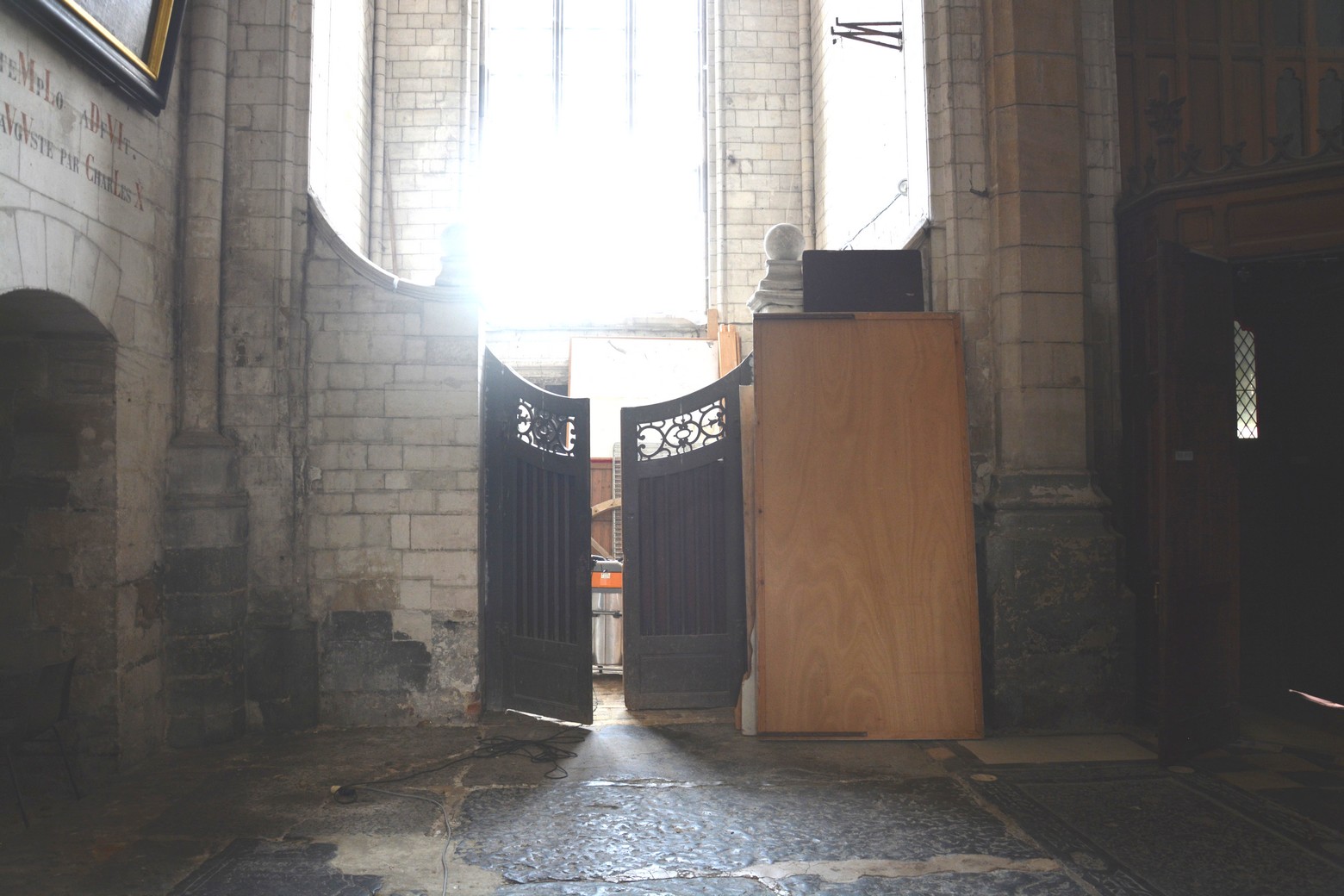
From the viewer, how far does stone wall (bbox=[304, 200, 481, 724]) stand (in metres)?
4.77

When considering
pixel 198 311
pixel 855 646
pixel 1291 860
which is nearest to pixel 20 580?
pixel 198 311

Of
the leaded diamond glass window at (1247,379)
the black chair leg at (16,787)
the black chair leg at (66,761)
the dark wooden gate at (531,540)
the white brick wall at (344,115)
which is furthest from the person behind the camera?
the white brick wall at (344,115)

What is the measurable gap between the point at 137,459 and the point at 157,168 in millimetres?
1395

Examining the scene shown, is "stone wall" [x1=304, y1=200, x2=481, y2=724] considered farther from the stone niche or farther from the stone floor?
the stone niche

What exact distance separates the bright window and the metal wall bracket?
10.9ft

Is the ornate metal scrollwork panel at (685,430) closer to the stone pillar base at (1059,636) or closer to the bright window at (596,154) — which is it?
the stone pillar base at (1059,636)

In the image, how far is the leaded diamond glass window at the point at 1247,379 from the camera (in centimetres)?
540

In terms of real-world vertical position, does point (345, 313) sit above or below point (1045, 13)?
below

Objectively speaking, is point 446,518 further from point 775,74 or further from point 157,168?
point 775,74

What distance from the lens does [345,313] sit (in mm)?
4848

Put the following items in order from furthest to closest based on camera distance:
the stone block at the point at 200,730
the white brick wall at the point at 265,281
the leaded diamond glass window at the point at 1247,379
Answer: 1. the leaded diamond glass window at the point at 1247,379
2. the white brick wall at the point at 265,281
3. the stone block at the point at 200,730

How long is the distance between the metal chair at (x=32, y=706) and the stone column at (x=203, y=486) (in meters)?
0.71

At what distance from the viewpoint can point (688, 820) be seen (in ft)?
11.2

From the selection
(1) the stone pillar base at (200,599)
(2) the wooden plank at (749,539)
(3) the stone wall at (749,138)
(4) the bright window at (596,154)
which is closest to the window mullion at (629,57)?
(4) the bright window at (596,154)
